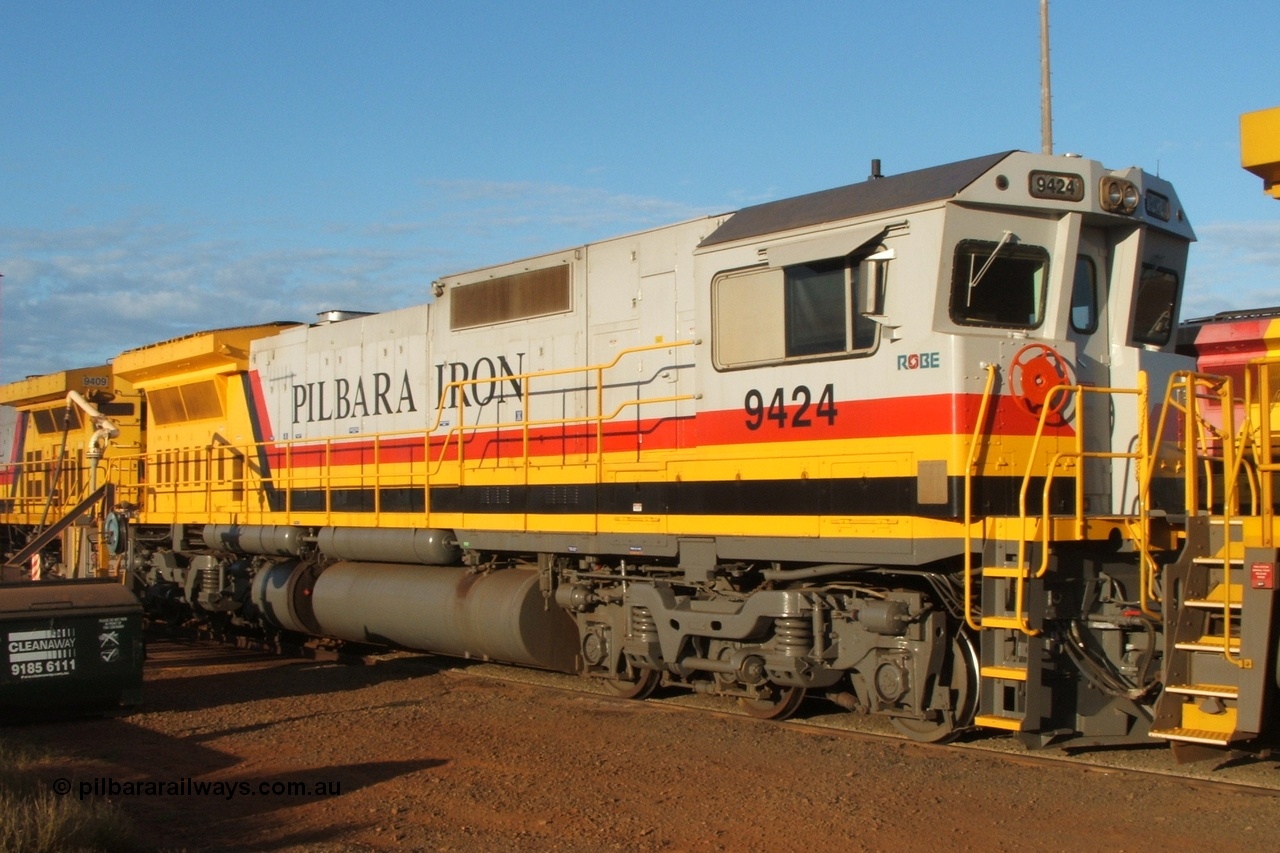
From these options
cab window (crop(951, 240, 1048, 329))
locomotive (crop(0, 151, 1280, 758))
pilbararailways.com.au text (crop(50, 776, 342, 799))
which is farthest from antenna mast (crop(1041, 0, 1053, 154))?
pilbararailways.com.au text (crop(50, 776, 342, 799))

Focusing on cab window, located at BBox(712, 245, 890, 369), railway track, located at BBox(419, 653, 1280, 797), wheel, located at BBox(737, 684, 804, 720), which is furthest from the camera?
wheel, located at BBox(737, 684, 804, 720)

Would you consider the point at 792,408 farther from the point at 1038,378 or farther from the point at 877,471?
the point at 1038,378

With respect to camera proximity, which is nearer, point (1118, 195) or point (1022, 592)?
point (1022, 592)

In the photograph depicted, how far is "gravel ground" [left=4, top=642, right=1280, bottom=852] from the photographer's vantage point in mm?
6742

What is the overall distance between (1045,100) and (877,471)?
1101 cm

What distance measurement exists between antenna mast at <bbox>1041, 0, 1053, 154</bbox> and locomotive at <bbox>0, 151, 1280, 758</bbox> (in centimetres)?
715

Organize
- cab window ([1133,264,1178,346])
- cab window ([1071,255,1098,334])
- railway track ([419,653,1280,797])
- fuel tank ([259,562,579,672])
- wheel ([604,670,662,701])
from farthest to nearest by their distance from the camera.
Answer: fuel tank ([259,562,579,672]), wheel ([604,670,662,701]), cab window ([1133,264,1178,346]), cab window ([1071,255,1098,334]), railway track ([419,653,1280,797])

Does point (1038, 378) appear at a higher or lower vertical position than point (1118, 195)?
lower

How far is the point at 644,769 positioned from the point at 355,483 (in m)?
7.20

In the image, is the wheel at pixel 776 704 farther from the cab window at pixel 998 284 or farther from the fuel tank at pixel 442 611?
the cab window at pixel 998 284

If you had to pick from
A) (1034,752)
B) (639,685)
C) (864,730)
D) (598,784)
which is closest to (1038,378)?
(1034,752)

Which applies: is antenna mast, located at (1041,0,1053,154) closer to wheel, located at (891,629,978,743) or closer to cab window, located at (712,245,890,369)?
cab window, located at (712,245,890,369)

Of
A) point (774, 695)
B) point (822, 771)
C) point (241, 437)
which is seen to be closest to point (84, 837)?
point (822, 771)

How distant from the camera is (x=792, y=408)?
9469 millimetres
